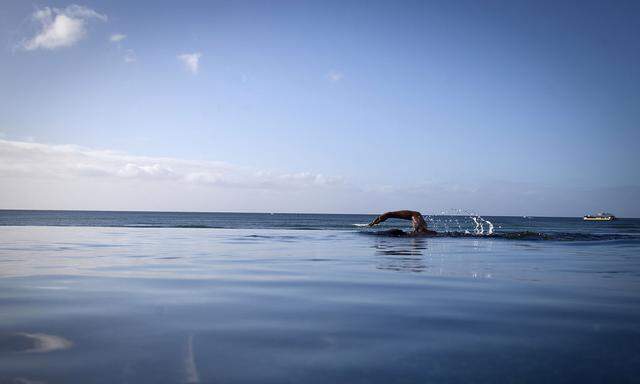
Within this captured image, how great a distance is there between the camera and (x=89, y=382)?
124 inches

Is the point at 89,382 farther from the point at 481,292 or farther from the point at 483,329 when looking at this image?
the point at 481,292

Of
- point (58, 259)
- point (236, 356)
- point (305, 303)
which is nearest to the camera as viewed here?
point (236, 356)

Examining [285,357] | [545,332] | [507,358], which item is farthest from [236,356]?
[545,332]

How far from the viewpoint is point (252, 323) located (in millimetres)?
5098

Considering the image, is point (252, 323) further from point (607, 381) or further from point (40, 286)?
point (40, 286)

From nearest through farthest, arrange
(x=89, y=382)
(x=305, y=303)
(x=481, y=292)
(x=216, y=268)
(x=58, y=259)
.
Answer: (x=89, y=382)
(x=305, y=303)
(x=481, y=292)
(x=216, y=268)
(x=58, y=259)

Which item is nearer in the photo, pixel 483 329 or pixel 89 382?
pixel 89 382

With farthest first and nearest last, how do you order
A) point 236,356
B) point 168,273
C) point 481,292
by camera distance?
point 168,273 < point 481,292 < point 236,356

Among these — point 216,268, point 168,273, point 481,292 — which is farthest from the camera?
point 216,268

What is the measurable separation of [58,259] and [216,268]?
17.5 feet

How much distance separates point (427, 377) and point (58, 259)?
12.8 metres

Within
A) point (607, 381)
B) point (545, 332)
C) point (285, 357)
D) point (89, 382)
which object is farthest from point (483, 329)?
point (89, 382)

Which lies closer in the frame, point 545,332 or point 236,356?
point 236,356

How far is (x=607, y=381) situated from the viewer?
3.25m
